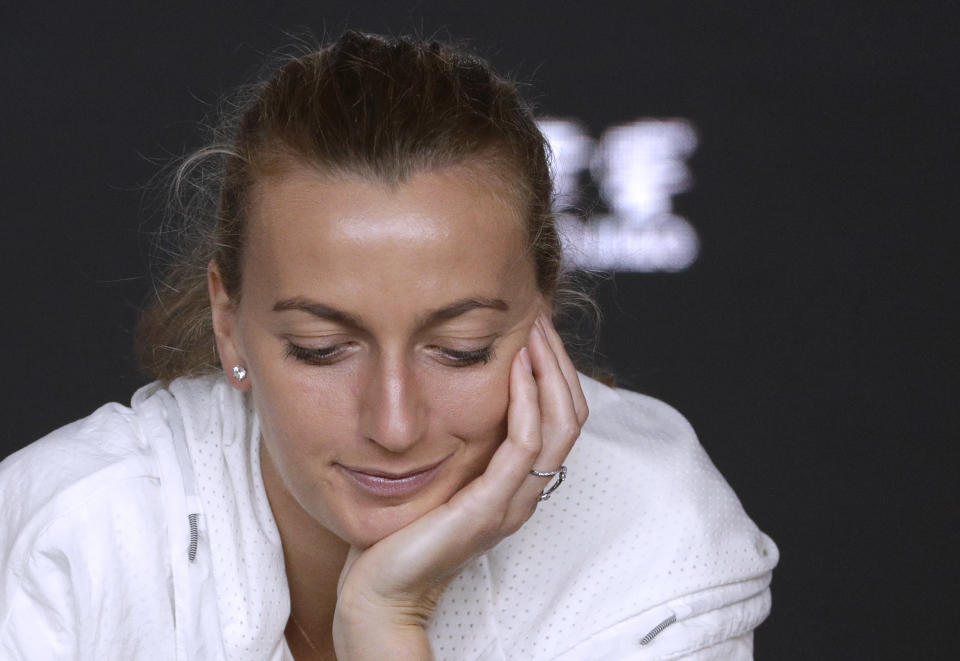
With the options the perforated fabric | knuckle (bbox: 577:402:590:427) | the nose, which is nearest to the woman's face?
the nose

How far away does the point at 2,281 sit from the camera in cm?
267

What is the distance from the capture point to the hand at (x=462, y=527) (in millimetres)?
1446

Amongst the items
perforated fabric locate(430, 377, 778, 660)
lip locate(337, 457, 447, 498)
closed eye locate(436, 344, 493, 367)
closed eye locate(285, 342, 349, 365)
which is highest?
closed eye locate(285, 342, 349, 365)

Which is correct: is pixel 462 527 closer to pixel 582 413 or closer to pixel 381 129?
pixel 582 413

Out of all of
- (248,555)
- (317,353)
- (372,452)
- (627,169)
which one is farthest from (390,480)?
(627,169)

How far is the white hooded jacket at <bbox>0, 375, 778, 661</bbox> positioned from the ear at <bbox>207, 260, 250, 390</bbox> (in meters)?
0.12

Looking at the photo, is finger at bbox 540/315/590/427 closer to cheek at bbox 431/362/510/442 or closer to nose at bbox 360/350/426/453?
cheek at bbox 431/362/510/442

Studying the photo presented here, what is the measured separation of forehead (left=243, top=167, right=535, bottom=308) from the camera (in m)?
1.30

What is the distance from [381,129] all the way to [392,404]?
0.26 metres

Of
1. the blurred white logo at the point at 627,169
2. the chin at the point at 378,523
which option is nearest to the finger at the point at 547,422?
the chin at the point at 378,523

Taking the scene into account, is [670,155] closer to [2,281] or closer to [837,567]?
[837,567]

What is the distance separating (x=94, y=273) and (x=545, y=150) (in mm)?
1403

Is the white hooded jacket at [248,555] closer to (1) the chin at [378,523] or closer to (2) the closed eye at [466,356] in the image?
(1) the chin at [378,523]

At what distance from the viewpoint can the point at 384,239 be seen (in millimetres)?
1297
